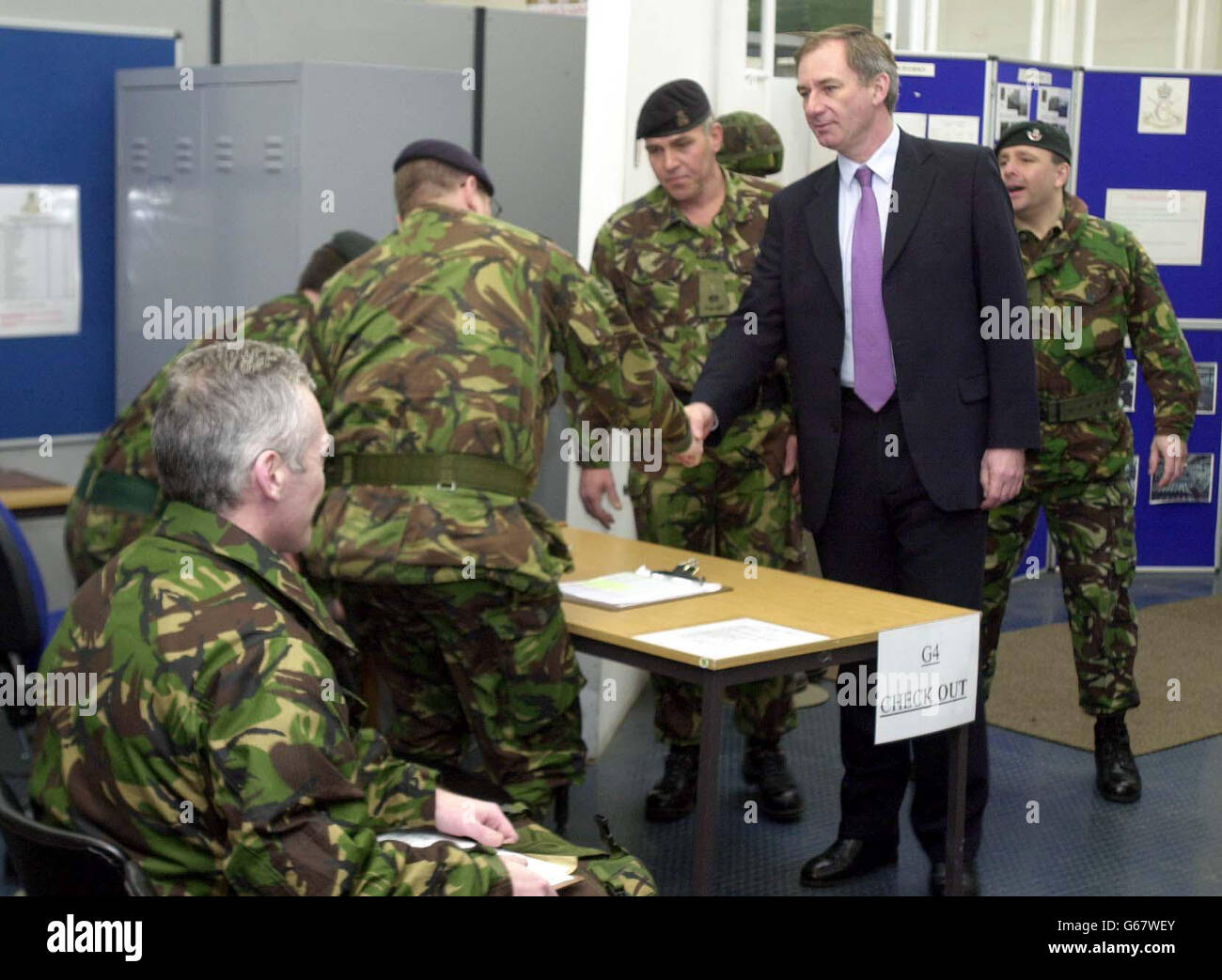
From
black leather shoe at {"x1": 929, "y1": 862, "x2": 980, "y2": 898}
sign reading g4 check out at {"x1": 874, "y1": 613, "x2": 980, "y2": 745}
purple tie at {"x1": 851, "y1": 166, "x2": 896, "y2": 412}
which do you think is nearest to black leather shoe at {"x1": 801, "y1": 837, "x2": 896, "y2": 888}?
black leather shoe at {"x1": 929, "y1": 862, "x2": 980, "y2": 898}

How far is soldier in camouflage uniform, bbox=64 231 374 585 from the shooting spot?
10.1ft

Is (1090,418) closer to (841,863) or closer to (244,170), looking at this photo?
(841,863)

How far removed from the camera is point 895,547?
3.22 meters

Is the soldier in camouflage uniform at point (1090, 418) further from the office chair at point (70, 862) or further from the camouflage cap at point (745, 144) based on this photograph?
the office chair at point (70, 862)

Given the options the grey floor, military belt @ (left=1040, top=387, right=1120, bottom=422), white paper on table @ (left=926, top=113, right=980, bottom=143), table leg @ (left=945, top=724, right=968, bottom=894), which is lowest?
the grey floor

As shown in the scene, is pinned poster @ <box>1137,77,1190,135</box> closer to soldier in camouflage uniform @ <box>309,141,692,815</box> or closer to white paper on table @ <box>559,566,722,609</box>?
white paper on table @ <box>559,566,722,609</box>

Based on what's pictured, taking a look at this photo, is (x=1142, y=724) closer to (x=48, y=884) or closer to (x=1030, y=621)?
(x=1030, y=621)

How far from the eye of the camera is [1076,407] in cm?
397

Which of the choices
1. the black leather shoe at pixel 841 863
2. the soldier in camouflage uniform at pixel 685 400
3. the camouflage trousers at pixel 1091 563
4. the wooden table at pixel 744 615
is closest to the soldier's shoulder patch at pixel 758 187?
the soldier in camouflage uniform at pixel 685 400

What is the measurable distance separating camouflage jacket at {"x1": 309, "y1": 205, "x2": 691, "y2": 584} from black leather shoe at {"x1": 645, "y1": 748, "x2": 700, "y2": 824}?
4.14 feet

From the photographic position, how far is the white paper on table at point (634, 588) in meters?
2.91

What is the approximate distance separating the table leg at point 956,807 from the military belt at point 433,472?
1.00 meters

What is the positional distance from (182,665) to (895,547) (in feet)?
6.35
